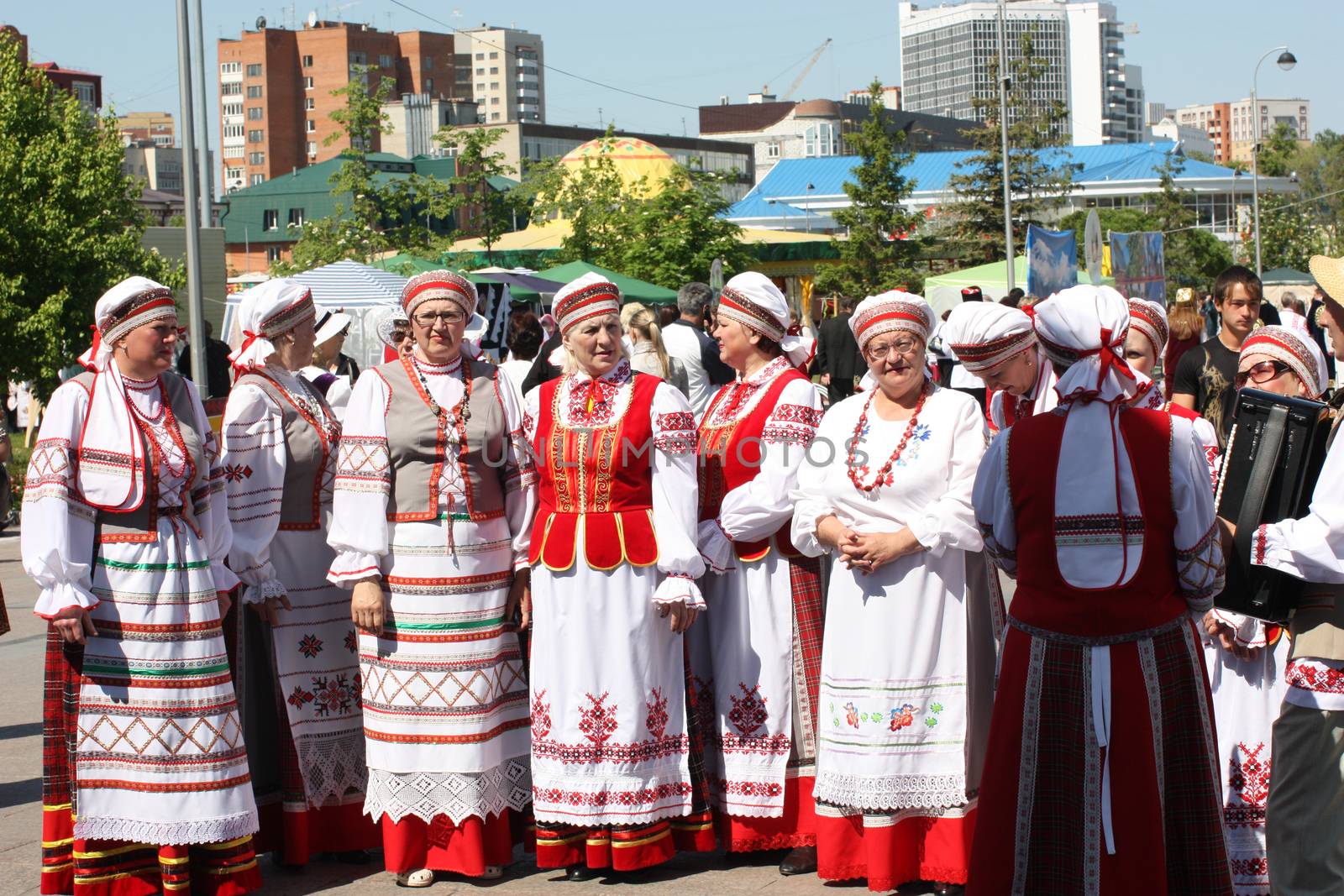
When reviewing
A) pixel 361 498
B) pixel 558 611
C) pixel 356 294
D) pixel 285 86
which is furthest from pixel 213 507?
pixel 285 86

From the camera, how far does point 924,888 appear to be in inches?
209

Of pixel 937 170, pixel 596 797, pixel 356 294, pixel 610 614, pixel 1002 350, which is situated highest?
pixel 937 170

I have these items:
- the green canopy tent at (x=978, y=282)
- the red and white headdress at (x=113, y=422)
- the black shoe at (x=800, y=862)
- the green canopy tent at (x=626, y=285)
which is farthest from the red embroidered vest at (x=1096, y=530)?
the green canopy tent at (x=978, y=282)

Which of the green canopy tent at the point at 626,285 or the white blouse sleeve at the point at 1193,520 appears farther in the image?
the green canopy tent at the point at 626,285

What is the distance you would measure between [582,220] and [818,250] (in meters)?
11.2

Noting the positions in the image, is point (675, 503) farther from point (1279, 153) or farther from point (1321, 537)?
point (1279, 153)

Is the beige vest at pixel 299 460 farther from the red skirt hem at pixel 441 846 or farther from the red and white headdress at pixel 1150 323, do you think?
the red and white headdress at pixel 1150 323

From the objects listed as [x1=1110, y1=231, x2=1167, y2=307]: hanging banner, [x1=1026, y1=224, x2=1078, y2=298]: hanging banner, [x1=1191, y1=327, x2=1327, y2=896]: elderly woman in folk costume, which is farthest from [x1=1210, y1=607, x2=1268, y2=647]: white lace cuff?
[x1=1110, y1=231, x2=1167, y2=307]: hanging banner

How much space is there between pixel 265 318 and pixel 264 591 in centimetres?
102

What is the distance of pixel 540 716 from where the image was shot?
547 cm

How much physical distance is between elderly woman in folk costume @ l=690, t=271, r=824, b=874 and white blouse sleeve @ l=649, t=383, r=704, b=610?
0.77 ft

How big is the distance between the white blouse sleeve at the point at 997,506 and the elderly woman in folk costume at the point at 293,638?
2.61 m

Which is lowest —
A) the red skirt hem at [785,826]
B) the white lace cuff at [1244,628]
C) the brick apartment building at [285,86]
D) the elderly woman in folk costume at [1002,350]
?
the red skirt hem at [785,826]

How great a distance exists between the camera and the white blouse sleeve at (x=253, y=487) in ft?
18.4
